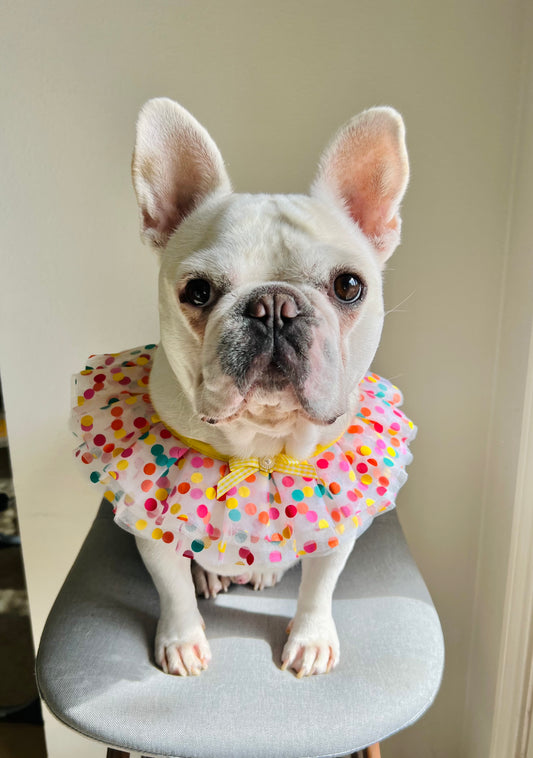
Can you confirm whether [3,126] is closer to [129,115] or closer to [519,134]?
[129,115]

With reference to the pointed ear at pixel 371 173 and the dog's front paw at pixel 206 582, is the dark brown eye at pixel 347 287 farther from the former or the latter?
the dog's front paw at pixel 206 582

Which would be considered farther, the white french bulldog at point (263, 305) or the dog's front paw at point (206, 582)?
the dog's front paw at point (206, 582)

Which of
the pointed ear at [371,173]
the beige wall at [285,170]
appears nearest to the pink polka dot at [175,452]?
the pointed ear at [371,173]

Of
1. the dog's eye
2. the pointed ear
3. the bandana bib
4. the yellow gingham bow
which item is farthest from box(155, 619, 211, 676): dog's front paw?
the pointed ear

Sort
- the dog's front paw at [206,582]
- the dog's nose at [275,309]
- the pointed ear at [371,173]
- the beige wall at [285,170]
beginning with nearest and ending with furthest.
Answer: the dog's nose at [275,309], the pointed ear at [371,173], the dog's front paw at [206,582], the beige wall at [285,170]

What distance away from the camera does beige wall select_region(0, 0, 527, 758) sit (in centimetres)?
113

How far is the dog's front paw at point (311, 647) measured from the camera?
2.80ft

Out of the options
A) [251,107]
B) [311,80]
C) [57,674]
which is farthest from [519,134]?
[57,674]

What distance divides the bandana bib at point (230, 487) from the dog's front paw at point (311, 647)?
114 mm

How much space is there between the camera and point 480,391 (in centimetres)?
124

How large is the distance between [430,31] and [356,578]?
960mm

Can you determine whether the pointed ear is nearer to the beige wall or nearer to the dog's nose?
the dog's nose

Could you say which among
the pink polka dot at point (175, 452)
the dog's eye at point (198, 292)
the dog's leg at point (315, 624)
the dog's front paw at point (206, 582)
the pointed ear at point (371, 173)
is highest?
the pointed ear at point (371, 173)

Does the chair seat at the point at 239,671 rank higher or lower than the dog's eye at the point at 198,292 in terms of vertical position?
lower
